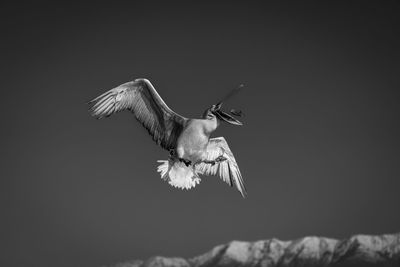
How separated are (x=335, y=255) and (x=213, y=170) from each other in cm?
1688

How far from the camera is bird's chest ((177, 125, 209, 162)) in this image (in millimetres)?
3404

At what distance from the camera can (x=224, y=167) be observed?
422 centimetres

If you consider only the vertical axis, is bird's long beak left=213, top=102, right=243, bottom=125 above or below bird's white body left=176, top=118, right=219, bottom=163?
above

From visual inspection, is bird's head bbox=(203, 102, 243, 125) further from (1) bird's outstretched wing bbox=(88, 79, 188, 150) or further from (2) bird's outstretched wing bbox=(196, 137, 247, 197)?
(2) bird's outstretched wing bbox=(196, 137, 247, 197)

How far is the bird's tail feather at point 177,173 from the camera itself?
3.65 m

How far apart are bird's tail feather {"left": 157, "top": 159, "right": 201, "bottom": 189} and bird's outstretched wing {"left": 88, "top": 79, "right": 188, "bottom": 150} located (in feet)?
0.42

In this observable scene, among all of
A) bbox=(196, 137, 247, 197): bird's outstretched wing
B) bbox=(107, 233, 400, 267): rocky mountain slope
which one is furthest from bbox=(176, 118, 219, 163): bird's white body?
bbox=(107, 233, 400, 267): rocky mountain slope

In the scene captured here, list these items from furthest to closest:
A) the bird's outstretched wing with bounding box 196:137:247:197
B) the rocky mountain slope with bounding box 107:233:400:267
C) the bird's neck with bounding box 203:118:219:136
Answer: the rocky mountain slope with bounding box 107:233:400:267, the bird's outstretched wing with bounding box 196:137:247:197, the bird's neck with bounding box 203:118:219:136

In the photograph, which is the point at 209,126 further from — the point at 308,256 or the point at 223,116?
the point at 308,256

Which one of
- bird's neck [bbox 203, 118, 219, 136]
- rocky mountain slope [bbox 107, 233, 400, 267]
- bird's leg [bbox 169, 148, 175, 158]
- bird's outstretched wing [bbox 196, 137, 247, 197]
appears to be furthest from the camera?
rocky mountain slope [bbox 107, 233, 400, 267]

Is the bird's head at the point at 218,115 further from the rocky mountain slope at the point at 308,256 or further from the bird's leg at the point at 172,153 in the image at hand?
the rocky mountain slope at the point at 308,256

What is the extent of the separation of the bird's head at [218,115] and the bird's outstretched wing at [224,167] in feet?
1.96

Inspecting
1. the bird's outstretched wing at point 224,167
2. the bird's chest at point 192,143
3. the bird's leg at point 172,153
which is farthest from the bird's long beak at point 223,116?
the bird's outstretched wing at point 224,167

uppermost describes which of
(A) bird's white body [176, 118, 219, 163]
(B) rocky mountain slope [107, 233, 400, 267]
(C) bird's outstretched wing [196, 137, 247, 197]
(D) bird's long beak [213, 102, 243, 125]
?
(D) bird's long beak [213, 102, 243, 125]
